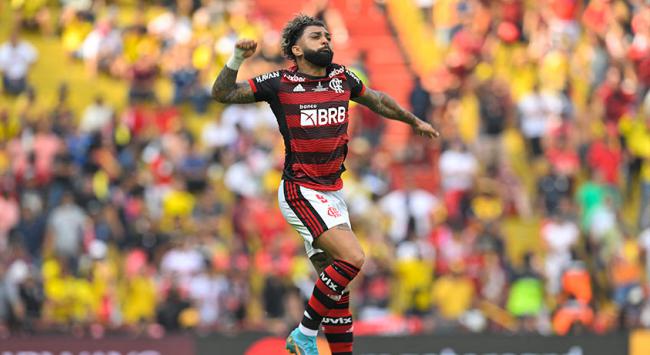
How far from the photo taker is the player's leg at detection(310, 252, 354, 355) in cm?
1088

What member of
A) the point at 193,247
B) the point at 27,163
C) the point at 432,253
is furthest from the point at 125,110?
the point at 432,253

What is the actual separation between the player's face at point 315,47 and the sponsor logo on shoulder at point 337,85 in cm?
19

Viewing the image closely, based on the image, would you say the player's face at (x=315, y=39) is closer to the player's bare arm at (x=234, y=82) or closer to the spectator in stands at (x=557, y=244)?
the player's bare arm at (x=234, y=82)

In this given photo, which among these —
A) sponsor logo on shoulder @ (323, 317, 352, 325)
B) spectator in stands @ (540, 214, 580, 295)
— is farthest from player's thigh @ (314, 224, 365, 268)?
spectator in stands @ (540, 214, 580, 295)

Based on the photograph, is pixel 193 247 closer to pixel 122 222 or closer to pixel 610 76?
pixel 122 222

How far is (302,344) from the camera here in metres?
10.4

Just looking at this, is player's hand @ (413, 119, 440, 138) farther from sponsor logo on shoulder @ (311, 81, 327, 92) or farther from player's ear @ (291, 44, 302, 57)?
player's ear @ (291, 44, 302, 57)

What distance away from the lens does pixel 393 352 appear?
624 inches

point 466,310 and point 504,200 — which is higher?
point 504,200

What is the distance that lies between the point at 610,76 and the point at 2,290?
401 inches

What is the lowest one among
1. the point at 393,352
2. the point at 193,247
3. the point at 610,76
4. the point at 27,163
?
the point at 393,352

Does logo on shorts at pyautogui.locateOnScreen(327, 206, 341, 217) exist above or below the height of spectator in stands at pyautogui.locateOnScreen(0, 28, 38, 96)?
below

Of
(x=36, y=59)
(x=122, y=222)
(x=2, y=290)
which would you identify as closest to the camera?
(x=2, y=290)

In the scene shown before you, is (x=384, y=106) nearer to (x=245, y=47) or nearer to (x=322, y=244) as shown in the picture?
(x=322, y=244)
